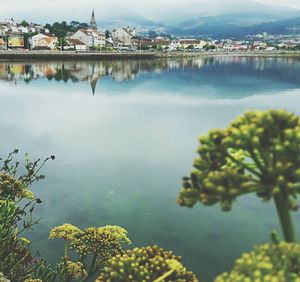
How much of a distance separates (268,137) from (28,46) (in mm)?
172773

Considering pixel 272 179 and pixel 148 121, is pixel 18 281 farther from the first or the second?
pixel 148 121

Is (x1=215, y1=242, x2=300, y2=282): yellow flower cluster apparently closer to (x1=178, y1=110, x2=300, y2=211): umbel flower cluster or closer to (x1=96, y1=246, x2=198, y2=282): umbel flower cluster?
(x1=178, y1=110, x2=300, y2=211): umbel flower cluster

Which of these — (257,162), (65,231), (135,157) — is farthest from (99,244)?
(135,157)

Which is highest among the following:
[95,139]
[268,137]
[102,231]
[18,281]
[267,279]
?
[268,137]

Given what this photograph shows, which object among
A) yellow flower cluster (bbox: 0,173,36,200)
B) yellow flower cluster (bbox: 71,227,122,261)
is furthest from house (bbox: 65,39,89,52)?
yellow flower cluster (bbox: 71,227,122,261)

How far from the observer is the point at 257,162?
3.01 m

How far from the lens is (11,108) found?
1896 inches

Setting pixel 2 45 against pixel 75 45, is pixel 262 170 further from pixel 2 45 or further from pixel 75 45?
pixel 75 45

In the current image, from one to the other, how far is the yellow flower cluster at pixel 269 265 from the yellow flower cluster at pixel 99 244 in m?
4.14

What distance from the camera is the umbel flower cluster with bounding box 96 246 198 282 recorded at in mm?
3818

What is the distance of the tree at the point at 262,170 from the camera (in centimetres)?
290

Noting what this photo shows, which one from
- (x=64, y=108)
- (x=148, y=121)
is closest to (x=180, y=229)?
(x=148, y=121)

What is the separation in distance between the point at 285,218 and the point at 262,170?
347mm

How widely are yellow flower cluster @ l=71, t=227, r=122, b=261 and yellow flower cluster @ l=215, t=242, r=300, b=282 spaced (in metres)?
4.14
